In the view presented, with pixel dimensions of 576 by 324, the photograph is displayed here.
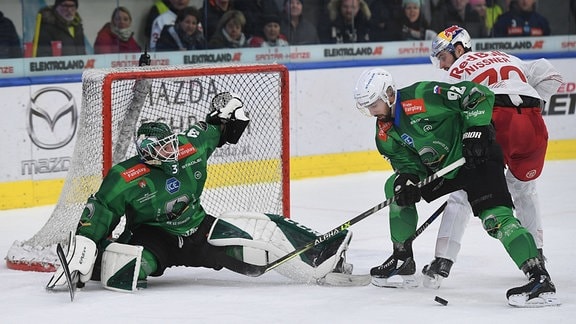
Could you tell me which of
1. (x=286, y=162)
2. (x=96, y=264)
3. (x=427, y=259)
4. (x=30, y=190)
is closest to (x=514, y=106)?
(x=427, y=259)

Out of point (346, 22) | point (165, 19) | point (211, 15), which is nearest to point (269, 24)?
point (211, 15)

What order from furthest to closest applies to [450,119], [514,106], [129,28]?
1. [129,28]
2. [514,106]
3. [450,119]

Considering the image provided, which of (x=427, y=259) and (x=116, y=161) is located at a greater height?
(x=116, y=161)

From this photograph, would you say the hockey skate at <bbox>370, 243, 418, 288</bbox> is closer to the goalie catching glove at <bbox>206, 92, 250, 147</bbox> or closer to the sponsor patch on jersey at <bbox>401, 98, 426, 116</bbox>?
the sponsor patch on jersey at <bbox>401, 98, 426, 116</bbox>

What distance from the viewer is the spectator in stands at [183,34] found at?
839cm

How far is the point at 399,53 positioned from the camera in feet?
30.7

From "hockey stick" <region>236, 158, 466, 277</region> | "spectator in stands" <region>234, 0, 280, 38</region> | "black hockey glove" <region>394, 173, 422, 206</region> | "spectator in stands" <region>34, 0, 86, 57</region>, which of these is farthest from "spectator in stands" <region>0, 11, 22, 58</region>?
"black hockey glove" <region>394, 173, 422, 206</region>

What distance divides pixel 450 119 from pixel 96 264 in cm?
150

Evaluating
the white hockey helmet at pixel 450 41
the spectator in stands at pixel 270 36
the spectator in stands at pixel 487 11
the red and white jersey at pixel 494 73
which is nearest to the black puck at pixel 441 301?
the red and white jersey at pixel 494 73

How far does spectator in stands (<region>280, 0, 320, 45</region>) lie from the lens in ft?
29.2

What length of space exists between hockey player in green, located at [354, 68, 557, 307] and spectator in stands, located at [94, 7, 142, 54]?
3395 millimetres

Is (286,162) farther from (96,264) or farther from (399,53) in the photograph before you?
(399,53)

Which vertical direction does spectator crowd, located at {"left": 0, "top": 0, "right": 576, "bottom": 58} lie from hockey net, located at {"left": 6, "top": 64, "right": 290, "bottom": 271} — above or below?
above

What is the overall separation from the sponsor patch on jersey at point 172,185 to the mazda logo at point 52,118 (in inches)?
99.1
